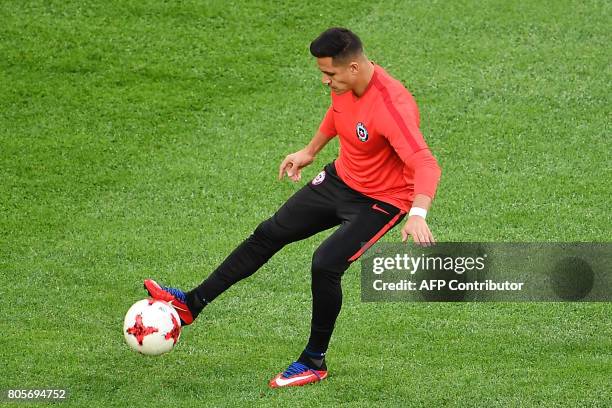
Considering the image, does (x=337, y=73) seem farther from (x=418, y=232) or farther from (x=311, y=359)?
(x=311, y=359)

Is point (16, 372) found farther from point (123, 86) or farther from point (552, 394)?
point (123, 86)

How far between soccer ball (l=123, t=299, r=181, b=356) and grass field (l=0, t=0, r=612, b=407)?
320mm

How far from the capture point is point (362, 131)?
823 centimetres

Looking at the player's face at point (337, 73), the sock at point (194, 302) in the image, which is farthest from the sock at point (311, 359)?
the player's face at point (337, 73)

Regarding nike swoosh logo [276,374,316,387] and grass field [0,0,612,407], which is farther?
grass field [0,0,612,407]

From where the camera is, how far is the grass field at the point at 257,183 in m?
8.76

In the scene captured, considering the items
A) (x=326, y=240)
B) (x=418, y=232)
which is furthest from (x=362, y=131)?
(x=418, y=232)

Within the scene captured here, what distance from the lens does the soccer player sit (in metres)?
8.03

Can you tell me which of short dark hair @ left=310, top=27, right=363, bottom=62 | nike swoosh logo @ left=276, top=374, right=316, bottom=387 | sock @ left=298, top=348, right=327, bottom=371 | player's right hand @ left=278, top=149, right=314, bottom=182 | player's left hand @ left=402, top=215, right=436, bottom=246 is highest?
short dark hair @ left=310, top=27, right=363, bottom=62

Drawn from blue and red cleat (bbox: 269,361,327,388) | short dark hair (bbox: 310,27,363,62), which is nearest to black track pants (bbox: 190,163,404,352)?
blue and red cleat (bbox: 269,361,327,388)

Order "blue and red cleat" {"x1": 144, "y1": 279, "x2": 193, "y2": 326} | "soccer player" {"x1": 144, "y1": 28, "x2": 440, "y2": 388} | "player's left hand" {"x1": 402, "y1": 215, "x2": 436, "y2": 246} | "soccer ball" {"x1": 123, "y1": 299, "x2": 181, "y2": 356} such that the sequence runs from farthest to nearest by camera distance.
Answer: "blue and red cleat" {"x1": 144, "y1": 279, "x2": 193, "y2": 326} → "soccer ball" {"x1": 123, "y1": 299, "x2": 181, "y2": 356} → "soccer player" {"x1": 144, "y1": 28, "x2": 440, "y2": 388} → "player's left hand" {"x1": 402, "y1": 215, "x2": 436, "y2": 246}

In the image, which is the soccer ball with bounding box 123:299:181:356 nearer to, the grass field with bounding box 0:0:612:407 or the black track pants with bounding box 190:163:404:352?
the grass field with bounding box 0:0:612:407

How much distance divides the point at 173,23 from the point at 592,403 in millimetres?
8241

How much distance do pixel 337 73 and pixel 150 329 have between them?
2.15 metres
